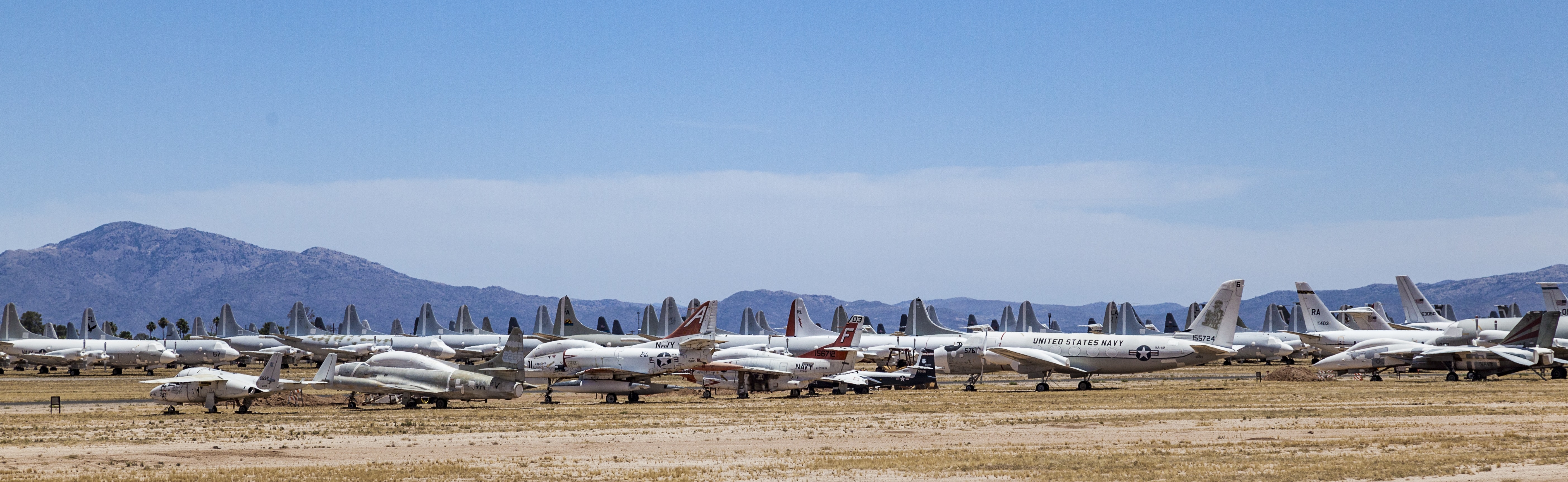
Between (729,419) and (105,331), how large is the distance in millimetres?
105105

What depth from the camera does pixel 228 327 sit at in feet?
381

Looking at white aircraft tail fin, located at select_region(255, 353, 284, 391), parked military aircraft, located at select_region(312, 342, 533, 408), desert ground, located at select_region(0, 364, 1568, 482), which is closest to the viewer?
desert ground, located at select_region(0, 364, 1568, 482)

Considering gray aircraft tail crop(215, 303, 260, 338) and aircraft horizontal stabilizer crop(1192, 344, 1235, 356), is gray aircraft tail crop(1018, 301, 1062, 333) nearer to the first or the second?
aircraft horizontal stabilizer crop(1192, 344, 1235, 356)

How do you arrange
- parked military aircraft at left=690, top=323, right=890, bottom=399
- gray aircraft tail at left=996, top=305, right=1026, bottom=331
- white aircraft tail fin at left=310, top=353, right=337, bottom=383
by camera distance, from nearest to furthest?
white aircraft tail fin at left=310, top=353, right=337, bottom=383 → parked military aircraft at left=690, top=323, right=890, bottom=399 → gray aircraft tail at left=996, top=305, right=1026, bottom=331

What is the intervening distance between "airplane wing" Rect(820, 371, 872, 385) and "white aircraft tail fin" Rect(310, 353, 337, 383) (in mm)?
20165

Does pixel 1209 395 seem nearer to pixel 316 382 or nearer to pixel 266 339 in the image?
pixel 316 382

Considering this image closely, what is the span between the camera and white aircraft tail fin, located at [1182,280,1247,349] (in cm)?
5569

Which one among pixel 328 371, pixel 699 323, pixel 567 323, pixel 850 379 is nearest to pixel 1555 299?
pixel 850 379

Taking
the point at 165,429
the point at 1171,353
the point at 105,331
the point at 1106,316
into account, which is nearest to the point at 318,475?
the point at 165,429

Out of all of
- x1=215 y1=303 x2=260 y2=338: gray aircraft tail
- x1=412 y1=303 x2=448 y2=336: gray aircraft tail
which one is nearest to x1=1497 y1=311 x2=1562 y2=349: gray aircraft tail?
x1=412 y1=303 x2=448 y2=336: gray aircraft tail

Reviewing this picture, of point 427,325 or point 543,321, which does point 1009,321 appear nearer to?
point 543,321

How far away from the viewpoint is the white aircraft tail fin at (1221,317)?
183ft

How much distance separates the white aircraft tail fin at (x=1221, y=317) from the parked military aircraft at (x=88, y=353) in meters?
71.9

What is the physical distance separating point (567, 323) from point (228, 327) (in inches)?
1646
